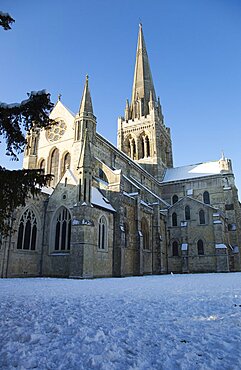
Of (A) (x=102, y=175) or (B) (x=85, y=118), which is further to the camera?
(A) (x=102, y=175)

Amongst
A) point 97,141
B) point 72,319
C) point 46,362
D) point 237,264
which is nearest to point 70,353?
point 46,362

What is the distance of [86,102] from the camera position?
1060 inches

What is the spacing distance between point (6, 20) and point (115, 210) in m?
19.0

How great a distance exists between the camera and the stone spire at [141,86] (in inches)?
1956

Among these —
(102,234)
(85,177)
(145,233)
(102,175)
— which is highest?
(102,175)

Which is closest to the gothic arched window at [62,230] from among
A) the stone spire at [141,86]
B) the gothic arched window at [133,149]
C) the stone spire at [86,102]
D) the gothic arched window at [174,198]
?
the stone spire at [86,102]

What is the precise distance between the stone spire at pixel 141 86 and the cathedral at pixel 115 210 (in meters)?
0.41

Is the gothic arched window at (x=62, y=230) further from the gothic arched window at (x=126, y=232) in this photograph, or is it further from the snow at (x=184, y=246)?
the snow at (x=184, y=246)

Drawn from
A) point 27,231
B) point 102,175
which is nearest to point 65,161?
point 102,175

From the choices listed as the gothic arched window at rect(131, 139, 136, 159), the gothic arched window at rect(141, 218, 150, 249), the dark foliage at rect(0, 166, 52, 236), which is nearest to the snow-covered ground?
the dark foliage at rect(0, 166, 52, 236)

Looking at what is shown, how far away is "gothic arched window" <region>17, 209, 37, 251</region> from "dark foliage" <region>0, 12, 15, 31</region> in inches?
638

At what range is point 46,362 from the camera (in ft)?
12.0

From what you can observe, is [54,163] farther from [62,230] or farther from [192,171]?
[192,171]

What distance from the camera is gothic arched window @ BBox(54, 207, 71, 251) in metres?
22.0
